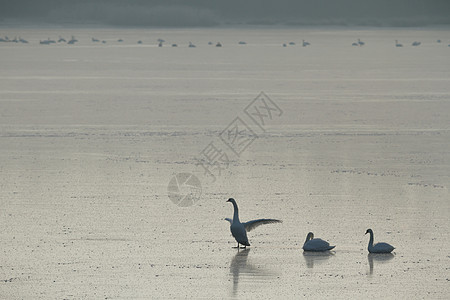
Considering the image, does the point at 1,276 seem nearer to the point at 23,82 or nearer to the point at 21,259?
the point at 21,259

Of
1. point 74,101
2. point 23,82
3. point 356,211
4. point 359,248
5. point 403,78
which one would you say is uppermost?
point 403,78

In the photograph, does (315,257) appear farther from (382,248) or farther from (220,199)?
(220,199)

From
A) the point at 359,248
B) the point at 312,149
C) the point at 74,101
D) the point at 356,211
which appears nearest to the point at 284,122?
the point at 312,149

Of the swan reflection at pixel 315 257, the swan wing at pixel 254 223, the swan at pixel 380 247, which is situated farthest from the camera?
the swan wing at pixel 254 223

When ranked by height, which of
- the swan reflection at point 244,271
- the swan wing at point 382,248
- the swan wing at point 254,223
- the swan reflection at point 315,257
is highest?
the swan wing at point 254,223

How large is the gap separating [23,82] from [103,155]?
116 feet

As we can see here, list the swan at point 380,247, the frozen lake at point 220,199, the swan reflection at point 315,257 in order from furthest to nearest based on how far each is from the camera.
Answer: the swan at point 380,247, the swan reflection at point 315,257, the frozen lake at point 220,199

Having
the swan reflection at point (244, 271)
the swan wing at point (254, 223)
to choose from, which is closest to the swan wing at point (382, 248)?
the swan wing at point (254, 223)

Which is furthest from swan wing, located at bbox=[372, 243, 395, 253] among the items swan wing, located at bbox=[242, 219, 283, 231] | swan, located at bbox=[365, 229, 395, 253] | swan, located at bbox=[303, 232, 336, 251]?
swan wing, located at bbox=[242, 219, 283, 231]

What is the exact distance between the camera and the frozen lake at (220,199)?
14.0 meters

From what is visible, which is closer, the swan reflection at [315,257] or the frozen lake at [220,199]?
the frozen lake at [220,199]

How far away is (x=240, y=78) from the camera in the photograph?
6400 centimetres

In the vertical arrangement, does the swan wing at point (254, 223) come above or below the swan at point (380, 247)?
above

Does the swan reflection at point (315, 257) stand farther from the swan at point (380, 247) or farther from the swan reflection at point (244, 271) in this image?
the swan reflection at point (244, 271)
